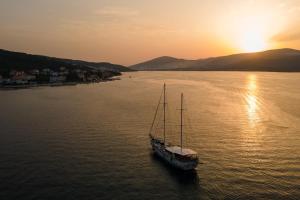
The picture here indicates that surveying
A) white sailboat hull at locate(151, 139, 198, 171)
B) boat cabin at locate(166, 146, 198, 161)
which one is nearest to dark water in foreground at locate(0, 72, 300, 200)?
white sailboat hull at locate(151, 139, 198, 171)

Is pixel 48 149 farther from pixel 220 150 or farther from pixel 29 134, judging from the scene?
pixel 220 150

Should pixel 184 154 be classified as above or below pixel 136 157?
above

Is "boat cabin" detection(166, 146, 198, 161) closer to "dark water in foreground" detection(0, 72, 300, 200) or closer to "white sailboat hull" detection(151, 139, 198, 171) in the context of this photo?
"white sailboat hull" detection(151, 139, 198, 171)

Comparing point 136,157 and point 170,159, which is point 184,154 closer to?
point 170,159

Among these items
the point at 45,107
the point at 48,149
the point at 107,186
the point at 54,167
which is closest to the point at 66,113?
the point at 45,107

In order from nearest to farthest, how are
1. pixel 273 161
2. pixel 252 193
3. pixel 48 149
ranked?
pixel 252 193
pixel 273 161
pixel 48 149

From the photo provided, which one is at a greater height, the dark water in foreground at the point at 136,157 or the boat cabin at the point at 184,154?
the boat cabin at the point at 184,154

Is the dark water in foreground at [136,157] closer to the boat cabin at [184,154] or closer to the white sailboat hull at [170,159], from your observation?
the white sailboat hull at [170,159]

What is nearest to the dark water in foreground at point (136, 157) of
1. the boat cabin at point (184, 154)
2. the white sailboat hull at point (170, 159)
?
the white sailboat hull at point (170, 159)

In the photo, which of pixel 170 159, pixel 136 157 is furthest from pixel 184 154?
pixel 136 157

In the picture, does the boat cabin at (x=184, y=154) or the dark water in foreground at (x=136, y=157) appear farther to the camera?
the boat cabin at (x=184, y=154)

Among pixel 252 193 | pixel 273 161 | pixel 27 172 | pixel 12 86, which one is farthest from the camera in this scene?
pixel 12 86
